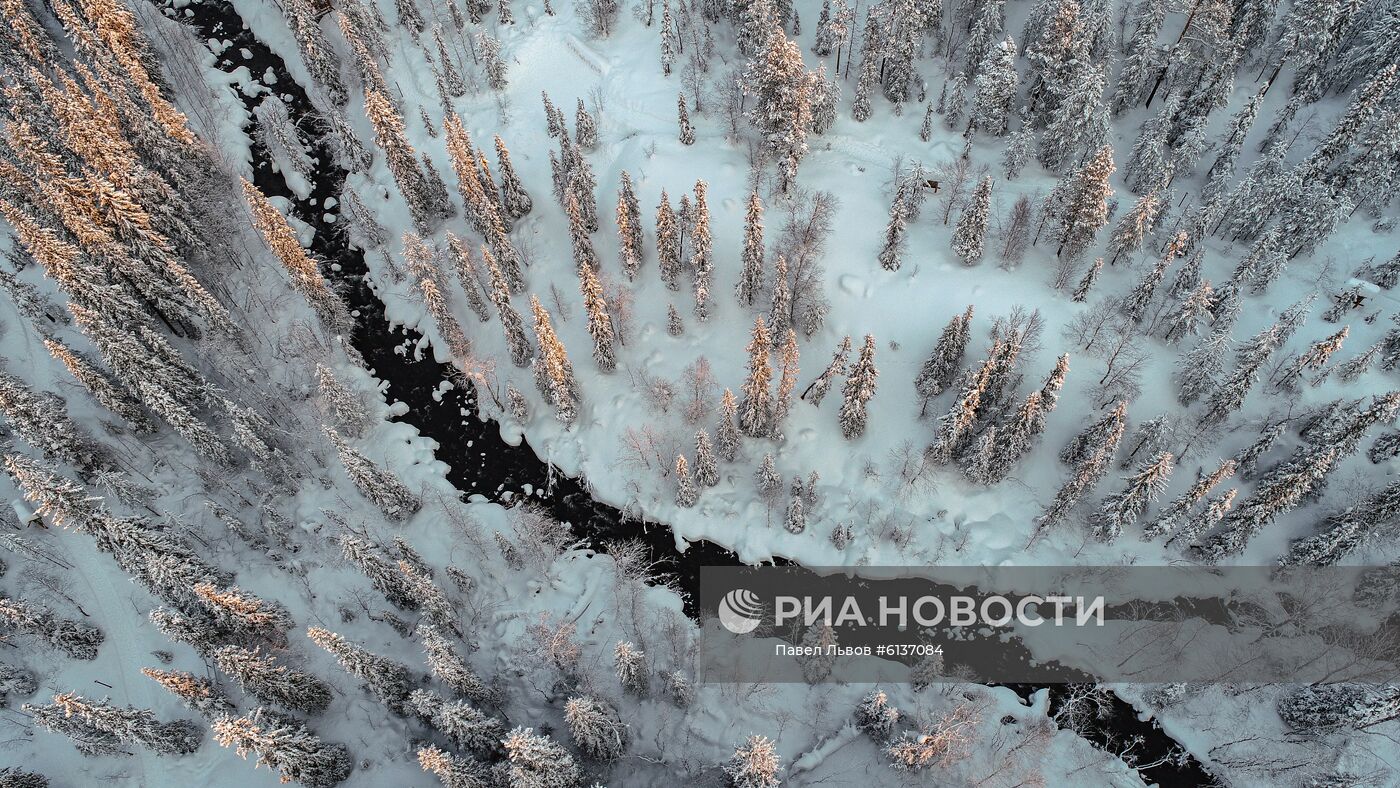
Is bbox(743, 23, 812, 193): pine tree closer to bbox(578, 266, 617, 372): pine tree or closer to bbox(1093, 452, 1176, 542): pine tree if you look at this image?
bbox(578, 266, 617, 372): pine tree

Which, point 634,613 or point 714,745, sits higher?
point 634,613

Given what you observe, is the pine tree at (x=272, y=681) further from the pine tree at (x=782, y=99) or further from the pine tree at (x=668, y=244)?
the pine tree at (x=782, y=99)

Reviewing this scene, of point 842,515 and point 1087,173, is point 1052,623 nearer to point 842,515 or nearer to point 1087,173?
point 842,515

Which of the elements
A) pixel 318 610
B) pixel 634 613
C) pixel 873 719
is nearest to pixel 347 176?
pixel 318 610

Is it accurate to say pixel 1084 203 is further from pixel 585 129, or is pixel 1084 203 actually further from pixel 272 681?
pixel 272 681

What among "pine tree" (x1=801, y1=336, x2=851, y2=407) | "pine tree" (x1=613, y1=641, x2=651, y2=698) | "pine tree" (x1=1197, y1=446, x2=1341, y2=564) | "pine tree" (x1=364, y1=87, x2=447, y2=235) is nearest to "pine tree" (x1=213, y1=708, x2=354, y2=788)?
"pine tree" (x1=613, y1=641, x2=651, y2=698)

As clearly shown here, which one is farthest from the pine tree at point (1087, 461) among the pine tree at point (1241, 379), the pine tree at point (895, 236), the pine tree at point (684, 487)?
the pine tree at point (684, 487)
